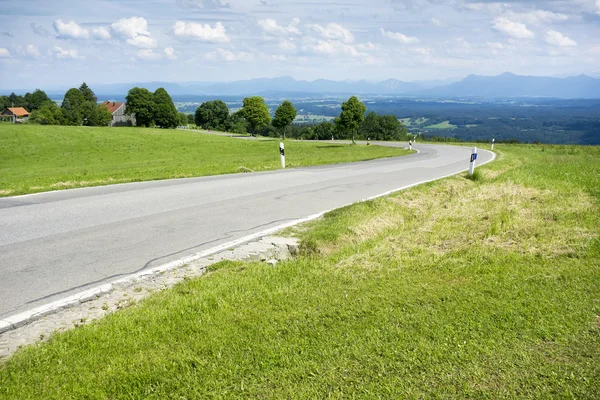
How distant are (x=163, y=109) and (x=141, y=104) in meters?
4.52

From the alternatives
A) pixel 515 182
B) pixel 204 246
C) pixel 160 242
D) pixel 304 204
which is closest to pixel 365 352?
pixel 204 246

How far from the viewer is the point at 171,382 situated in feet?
10.9

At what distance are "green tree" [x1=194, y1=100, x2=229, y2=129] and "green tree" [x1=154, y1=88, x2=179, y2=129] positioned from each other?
24.5 metres

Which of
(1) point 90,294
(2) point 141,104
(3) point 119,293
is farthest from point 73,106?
(3) point 119,293

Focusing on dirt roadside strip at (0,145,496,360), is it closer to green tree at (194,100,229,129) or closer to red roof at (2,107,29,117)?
green tree at (194,100,229,129)

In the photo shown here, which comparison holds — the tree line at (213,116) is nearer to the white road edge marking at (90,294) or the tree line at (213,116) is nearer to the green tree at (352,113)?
the green tree at (352,113)

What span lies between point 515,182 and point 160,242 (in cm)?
947

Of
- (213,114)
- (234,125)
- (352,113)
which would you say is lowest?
(234,125)

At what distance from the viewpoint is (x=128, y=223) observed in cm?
788

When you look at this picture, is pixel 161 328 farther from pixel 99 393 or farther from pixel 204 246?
pixel 204 246

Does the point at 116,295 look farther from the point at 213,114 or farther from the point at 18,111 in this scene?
the point at 18,111

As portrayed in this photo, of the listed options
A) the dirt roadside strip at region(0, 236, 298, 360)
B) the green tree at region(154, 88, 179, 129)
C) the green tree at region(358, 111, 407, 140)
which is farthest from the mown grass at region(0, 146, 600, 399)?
the green tree at region(358, 111, 407, 140)

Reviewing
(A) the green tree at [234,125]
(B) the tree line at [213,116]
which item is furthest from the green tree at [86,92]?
(A) the green tree at [234,125]

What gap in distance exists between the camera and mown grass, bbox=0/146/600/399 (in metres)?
3.25
